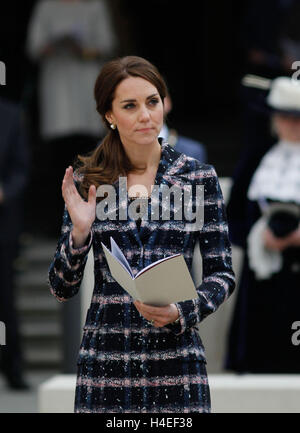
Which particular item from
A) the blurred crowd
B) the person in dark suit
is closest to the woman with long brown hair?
the blurred crowd

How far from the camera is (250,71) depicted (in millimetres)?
9055

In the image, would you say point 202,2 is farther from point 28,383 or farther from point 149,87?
point 149,87

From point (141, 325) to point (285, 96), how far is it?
295cm

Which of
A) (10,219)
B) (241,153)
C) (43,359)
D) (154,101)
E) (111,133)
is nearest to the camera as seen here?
(154,101)

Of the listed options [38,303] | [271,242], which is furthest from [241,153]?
[38,303]

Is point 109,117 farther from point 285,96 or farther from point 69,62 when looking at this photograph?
point 69,62

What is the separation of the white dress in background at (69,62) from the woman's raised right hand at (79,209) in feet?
17.7

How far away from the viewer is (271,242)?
220 inches

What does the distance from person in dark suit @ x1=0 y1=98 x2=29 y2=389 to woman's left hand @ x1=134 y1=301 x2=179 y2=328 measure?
4.31 meters

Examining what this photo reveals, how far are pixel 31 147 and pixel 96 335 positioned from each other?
759 cm

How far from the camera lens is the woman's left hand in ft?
9.39

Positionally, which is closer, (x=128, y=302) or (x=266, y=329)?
(x=128, y=302)

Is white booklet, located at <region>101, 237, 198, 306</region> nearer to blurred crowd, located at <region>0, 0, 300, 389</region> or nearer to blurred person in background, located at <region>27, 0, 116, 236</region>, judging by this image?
blurred crowd, located at <region>0, 0, 300, 389</region>
